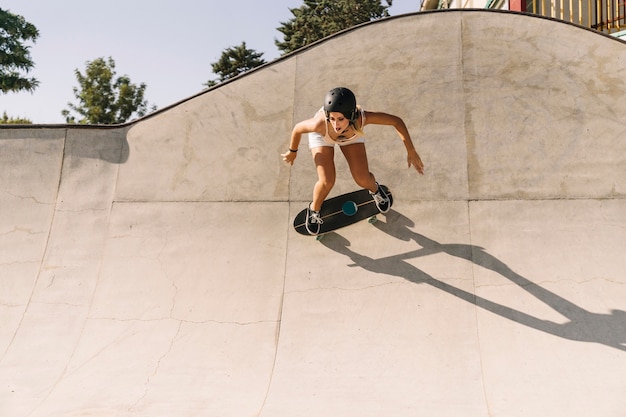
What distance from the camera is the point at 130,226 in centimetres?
708

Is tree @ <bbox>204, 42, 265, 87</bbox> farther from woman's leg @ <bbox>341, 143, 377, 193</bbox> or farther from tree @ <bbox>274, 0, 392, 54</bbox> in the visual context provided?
woman's leg @ <bbox>341, 143, 377, 193</bbox>

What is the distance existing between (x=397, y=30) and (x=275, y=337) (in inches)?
182

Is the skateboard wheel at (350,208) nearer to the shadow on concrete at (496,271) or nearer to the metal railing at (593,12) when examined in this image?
the shadow on concrete at (496,271)

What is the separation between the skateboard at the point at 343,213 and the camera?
6.63m

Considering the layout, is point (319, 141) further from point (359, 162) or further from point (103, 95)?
point (103, 95)

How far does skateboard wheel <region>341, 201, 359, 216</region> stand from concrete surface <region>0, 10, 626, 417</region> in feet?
0.84

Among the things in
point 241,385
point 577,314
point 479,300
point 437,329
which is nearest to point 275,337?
point 241,385

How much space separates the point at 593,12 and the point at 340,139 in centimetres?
937

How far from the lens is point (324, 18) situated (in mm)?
35125

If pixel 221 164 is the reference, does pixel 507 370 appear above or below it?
below

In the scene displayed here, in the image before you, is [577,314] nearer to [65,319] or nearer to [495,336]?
[495,336]

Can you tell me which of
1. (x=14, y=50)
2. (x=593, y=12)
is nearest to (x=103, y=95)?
(x=14, y=50)

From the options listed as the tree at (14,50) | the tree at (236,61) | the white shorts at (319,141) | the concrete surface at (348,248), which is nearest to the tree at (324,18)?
the tree at (236,61)

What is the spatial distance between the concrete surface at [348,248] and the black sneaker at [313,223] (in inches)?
9.3
